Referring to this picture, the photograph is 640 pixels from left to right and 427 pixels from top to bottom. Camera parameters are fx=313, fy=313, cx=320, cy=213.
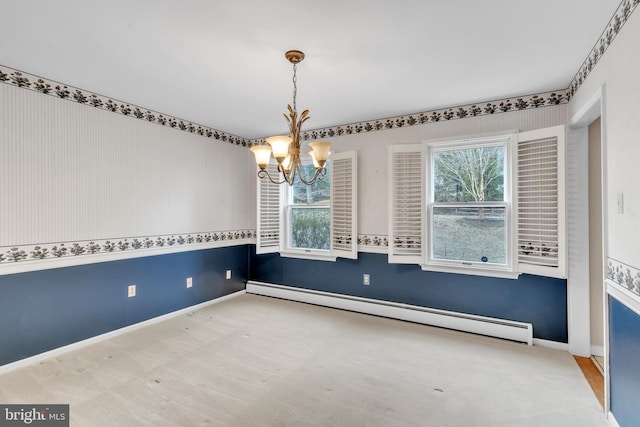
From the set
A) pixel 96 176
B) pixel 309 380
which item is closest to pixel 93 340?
pixel 96 176

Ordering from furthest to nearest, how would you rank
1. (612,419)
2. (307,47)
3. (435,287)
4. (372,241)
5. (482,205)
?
(372,241) → (435,287) → (482,205) → (307,47) → (612,419)

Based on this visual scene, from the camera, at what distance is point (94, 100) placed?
3.10m

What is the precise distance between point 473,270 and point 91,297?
391 centimetres

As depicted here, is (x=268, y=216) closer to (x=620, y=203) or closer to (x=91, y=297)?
(x=91, y=297)

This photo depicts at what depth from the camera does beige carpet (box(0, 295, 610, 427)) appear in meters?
2.00

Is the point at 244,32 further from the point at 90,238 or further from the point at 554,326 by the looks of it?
the point at 554,326

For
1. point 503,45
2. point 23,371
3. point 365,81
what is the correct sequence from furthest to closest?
Answer: point 365,81 < point 23,371 < point 503,45

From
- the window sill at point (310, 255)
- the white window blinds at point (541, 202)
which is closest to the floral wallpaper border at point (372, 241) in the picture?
the window sill at point (310, 255)

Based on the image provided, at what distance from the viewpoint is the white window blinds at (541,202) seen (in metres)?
2.78

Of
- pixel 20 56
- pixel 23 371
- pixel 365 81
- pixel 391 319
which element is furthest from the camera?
pixel 391 319

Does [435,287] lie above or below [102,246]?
below

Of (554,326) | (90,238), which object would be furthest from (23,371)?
(554,326)

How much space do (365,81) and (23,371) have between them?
3.71 m

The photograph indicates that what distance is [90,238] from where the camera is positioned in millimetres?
3076
